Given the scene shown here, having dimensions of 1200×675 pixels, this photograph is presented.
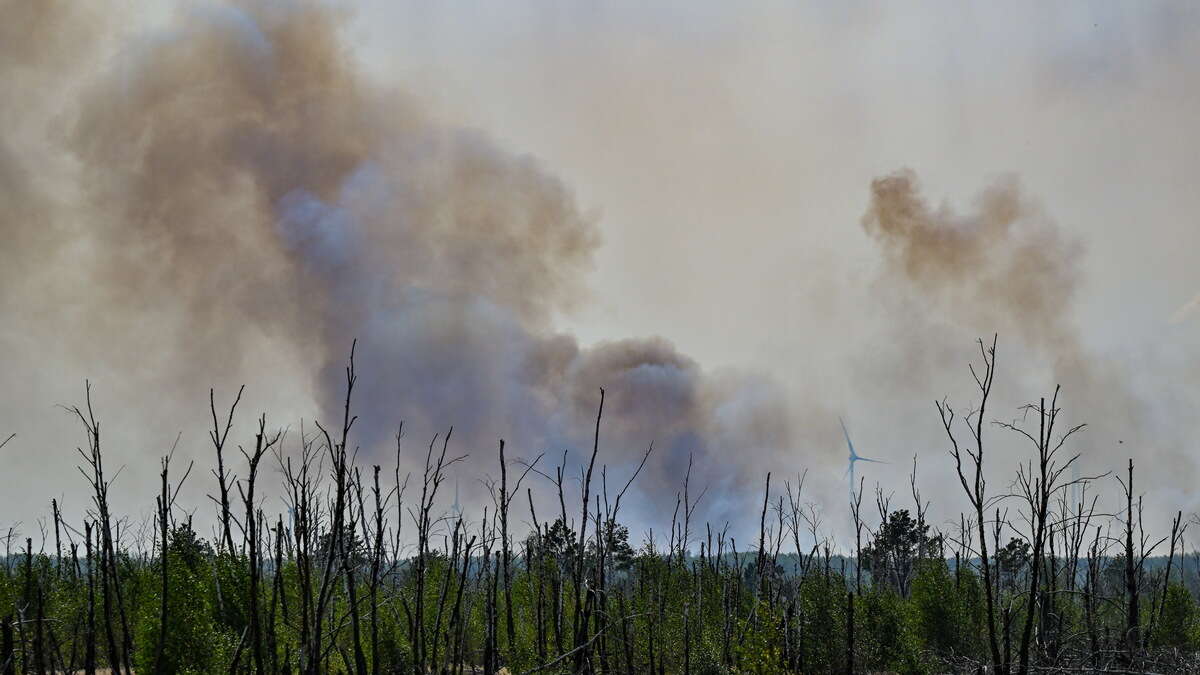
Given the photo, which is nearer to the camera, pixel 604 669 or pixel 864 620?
pixel 604 669

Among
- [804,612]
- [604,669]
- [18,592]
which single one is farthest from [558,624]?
[18,592]

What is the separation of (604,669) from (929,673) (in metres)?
17.9

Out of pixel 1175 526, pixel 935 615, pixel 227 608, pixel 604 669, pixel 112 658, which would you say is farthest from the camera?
pixel 935 615

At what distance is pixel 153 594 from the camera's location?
85.1 ft

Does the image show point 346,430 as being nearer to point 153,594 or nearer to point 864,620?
point 153,594

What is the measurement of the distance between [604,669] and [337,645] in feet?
31.0

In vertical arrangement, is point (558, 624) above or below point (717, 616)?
above

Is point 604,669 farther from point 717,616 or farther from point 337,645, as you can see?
point 717,616

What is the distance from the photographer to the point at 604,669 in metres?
22.7

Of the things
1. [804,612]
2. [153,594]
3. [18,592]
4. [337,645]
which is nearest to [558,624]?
[337,645]

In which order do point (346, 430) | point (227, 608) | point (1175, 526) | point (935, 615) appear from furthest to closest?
point (935, 615) < point (227, 608) < point (1175, 526) < point (346, 430)

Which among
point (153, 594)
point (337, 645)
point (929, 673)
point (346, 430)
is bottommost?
point (929, 673)

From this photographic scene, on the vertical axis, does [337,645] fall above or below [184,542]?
below

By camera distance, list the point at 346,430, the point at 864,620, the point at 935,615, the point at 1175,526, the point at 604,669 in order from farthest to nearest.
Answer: the point at 935,615 → the point at 864,620 → the point at 1175,526 → the point at 604,669 → the point at 346,430
